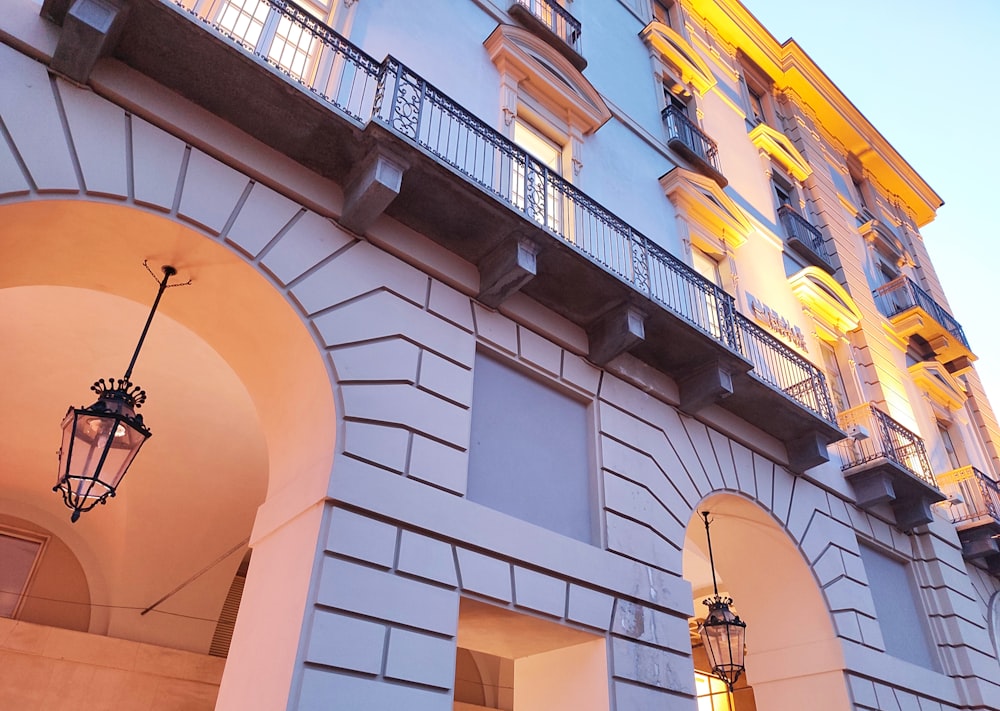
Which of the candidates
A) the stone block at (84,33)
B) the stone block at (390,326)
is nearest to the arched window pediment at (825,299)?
the stone block at (390,326)

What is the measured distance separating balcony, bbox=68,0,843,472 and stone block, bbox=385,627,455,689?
3.42 m

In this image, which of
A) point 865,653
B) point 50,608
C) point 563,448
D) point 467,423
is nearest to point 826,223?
point 865,653

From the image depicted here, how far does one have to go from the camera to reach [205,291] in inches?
248

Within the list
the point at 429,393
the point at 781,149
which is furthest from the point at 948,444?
the point at 429,393

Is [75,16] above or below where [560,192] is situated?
below

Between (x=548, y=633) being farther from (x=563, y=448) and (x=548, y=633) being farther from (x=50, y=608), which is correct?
(x=50, y=608)

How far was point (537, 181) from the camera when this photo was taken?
913 cm

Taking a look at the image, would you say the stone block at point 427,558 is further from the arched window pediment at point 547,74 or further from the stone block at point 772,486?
the arched window pediment at point 547,74

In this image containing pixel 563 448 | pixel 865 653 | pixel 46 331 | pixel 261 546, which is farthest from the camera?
pixel 865 653

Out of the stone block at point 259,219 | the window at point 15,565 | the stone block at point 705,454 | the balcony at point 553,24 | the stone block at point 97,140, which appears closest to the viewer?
the stone block at point 97,140

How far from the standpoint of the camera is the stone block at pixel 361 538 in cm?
528

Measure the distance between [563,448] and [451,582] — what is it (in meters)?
2.22

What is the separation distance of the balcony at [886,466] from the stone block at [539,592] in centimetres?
695

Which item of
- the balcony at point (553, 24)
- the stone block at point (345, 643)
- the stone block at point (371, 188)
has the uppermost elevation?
the balcony at point (553, 24)
